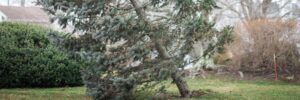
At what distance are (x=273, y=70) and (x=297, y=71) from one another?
710 mm

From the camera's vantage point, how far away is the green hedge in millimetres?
11688

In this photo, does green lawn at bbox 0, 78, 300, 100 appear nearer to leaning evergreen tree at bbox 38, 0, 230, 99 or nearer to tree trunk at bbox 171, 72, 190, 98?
tree trunk at bbox 171, 72, 190, 98

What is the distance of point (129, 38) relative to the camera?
892cm

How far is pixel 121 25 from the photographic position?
848 centimetres

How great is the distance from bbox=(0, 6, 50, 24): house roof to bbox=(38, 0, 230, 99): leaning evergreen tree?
85.8 ft

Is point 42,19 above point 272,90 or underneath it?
above

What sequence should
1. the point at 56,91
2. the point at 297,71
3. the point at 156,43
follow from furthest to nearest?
1. the point at 297,71
2. the point at 56,91
3. the point at 156,43

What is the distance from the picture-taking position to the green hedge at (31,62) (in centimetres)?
1169

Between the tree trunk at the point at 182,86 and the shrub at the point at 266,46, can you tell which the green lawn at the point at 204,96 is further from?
the shrub at the point at 266,46

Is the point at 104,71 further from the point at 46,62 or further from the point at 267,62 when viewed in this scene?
the point at 267,62

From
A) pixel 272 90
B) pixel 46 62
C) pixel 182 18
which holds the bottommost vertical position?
pixel 272 90

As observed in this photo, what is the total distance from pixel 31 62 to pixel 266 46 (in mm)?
7101

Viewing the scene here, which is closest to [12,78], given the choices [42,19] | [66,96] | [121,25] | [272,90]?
[66,96]

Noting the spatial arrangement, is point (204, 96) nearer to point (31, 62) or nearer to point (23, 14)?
point (31, 62)
